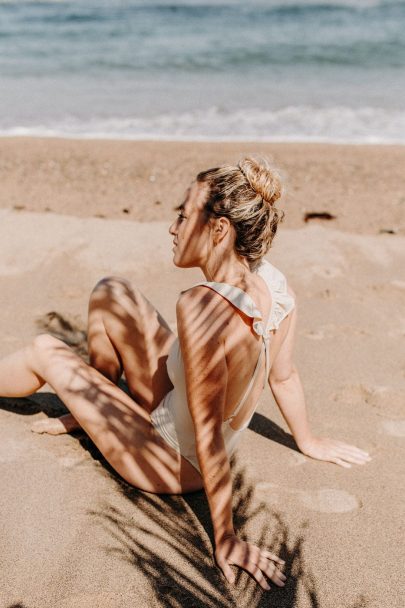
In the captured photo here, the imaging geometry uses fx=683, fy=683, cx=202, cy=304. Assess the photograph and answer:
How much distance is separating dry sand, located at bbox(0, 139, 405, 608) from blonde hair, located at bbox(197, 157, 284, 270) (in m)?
0.35

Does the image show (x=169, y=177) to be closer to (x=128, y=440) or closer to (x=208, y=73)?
(x=128, y=440)

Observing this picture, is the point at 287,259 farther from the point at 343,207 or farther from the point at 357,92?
the point at 357,92

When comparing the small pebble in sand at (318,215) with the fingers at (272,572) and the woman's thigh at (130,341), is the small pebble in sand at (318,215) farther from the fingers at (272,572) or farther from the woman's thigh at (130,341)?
the fingers at (272,572)

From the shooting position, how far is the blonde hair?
228cm

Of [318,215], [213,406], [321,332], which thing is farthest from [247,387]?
[318,215]

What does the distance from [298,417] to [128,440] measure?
2.56 feet

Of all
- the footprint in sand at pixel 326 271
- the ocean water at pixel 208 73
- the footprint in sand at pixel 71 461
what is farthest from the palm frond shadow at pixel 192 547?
the ocean water at pixel 208 73

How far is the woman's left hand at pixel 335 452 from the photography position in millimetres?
2914

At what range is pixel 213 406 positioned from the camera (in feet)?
7.25

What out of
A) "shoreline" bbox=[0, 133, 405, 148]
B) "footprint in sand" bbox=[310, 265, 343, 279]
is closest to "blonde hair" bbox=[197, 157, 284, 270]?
"footprint in sand" bbox=[310, 265, 343, 279]

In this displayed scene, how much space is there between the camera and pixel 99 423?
257 cm

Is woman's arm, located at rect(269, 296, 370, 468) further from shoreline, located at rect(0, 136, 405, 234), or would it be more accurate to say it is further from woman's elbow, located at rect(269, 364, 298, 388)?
shoreline, located at rect(0, 136, 405, 234)

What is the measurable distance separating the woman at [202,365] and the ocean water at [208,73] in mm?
6502

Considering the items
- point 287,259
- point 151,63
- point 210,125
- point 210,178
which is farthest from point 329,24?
point 210,178
